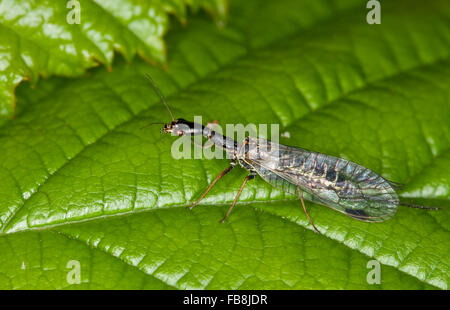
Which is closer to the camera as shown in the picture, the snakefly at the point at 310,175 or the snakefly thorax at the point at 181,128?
the snakefly at the point at 310,175

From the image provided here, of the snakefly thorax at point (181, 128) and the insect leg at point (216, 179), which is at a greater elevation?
the snakefly thorax at point (181, 128)

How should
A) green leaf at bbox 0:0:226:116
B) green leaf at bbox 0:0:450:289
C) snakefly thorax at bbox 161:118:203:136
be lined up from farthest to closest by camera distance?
1. snakefly thorax at bbox 161:118:203:136
2. green leaf at bbox 0:0:226:116
3. green leaf at bbox 0:0:450:289

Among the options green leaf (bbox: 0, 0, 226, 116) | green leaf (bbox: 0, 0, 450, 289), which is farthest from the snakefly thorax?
green leaf (bbox: 0, 0, 226, 116)

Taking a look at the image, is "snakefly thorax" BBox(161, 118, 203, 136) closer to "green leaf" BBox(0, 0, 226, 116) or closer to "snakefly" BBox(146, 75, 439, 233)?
"snakefly" BBox(146, 75, 439, 233)

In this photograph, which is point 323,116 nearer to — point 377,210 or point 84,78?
point 377,210

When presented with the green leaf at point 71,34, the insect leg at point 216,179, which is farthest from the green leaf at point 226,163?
the green leaf at point 71,34

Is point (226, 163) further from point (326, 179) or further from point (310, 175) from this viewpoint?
point (326, 179)

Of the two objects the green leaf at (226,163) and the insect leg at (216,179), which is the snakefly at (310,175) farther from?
the green leaf at (226,163)
